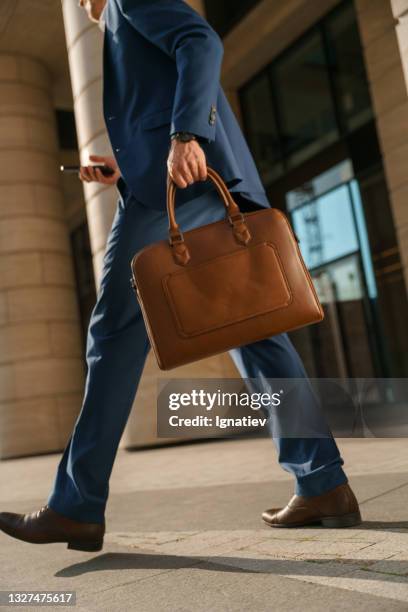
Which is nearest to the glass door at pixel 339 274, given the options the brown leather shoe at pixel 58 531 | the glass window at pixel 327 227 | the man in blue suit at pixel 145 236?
the glass window at pixel 327 227

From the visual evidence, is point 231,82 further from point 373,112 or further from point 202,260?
point 202,260

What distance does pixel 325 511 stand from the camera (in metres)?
2.39

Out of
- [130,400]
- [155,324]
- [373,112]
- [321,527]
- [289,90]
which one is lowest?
[321,527]

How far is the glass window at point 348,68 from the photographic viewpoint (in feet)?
32.4

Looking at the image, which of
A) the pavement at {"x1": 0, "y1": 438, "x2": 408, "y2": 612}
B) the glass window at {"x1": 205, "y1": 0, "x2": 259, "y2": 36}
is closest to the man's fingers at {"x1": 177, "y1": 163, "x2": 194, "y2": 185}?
the pavement at {"x1": 0, "y1": 438, "x2": 408, "y2": 612}

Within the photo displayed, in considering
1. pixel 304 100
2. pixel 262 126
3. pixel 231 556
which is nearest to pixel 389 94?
pixel 304 100

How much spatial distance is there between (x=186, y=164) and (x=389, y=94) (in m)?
7.49

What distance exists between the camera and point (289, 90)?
435 inches

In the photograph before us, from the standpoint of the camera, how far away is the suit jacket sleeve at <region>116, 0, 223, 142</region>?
224 centimetres

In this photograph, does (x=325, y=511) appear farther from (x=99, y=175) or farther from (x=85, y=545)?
(x=99, y=175)

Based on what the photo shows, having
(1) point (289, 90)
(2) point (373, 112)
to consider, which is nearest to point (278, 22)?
(1) point (289, 90)

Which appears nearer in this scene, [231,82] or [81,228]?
[231,82]

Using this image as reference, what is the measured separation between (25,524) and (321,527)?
1035mm

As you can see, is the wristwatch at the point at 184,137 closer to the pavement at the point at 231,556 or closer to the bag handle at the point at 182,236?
the bag handle at the point at 182,236
